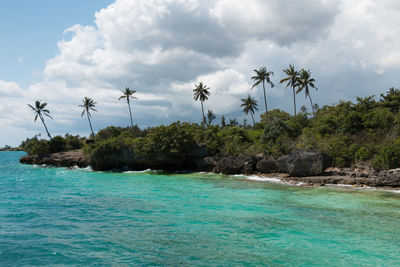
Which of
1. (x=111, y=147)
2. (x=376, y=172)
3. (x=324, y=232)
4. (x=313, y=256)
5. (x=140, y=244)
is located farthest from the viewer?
(x=111, y=147)

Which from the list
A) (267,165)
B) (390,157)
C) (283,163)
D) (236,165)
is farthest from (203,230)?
(236,165)

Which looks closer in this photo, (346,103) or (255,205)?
(255,205)

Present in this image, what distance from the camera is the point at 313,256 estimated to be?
9.41 metres

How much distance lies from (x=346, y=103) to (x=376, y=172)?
13.4 m

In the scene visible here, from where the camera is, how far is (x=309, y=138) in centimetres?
3416

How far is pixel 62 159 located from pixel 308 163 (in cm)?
5099

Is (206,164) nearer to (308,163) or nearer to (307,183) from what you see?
(308,163)

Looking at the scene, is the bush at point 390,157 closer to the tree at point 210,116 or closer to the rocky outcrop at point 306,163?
the rocky outcrop at point 306,163

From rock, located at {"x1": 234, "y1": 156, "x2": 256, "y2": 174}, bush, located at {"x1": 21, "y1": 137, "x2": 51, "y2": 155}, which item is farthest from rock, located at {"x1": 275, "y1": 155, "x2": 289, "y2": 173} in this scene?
bush, located at {"x1": 21, "y1": 137, "x2": 51, "y2": 155}

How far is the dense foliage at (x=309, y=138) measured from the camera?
29328 millimetres

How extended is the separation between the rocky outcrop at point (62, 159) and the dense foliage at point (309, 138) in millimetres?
6571

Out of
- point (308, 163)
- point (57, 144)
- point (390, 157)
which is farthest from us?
point (57, 144)

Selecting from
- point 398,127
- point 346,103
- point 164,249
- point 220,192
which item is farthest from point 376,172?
point 164,249

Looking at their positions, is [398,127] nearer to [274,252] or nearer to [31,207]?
[274,252]
